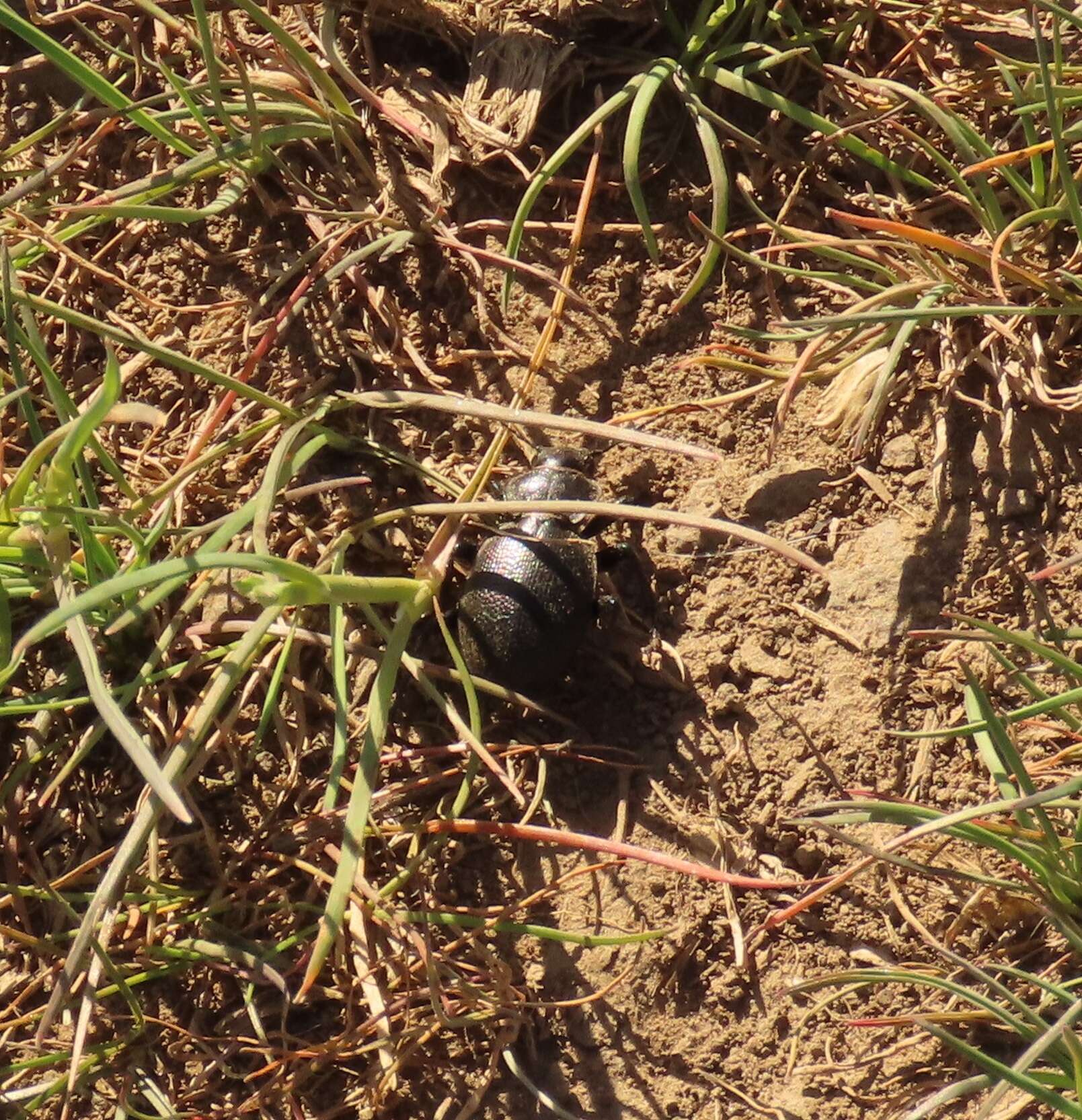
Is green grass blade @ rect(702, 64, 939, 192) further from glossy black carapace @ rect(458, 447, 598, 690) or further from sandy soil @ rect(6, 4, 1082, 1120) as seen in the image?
glossy black carapace @ rect(458, 447, 598, 690)

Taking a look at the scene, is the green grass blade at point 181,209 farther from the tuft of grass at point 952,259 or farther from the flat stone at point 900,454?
the flat stone at point 900,454

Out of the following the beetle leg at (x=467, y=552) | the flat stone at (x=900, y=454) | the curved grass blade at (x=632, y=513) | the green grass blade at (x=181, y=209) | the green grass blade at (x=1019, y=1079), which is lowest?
the green grass blade at (x=1019, y=1079)

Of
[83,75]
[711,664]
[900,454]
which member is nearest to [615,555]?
[711,664]

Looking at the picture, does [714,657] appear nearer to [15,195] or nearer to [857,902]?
[857,902]

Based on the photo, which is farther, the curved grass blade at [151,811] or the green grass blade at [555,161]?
the green grass blade at [555,161]

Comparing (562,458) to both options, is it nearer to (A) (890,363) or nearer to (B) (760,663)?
(B) (760,663)

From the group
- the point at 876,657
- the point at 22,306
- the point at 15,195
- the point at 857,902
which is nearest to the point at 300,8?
the point at 15,195

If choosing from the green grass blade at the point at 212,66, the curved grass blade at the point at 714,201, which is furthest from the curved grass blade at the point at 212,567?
the green grass blade at the point at 212,66
